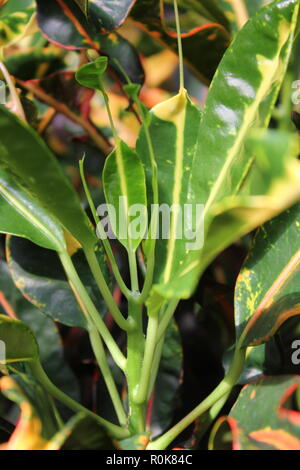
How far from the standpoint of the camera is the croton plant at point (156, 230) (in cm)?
43

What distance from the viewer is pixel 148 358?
0.51m

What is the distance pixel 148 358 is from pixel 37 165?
0.66ft

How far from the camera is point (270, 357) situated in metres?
0.60

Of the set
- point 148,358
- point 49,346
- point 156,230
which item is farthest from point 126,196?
point 49,346

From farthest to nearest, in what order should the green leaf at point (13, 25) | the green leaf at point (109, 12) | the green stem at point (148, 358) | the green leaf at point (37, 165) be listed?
1. the green leaf at point (13, 25)
2. the green leaf at point (109, 12)
3. the green stem at point (148, 358)
4. the green leaf at point (37, 165)

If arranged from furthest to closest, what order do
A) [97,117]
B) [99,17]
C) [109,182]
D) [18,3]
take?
[97,117] → [18,3] → [99,17] → [109,182]

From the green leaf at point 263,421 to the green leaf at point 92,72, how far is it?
0.97 feet

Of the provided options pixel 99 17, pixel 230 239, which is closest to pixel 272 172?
pixel 230 239

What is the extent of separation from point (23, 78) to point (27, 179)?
1.34 feet

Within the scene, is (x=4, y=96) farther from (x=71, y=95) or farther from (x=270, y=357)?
(x=270, y=357)

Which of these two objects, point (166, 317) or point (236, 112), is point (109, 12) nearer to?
point (236, 112)

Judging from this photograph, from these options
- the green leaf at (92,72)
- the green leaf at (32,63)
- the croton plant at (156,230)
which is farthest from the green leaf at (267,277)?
the green leaf at (32,63)

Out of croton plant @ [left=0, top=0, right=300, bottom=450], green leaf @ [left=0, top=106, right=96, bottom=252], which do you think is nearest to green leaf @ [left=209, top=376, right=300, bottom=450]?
croton plant @ [left=0, top=0, right=300, bottom=450]

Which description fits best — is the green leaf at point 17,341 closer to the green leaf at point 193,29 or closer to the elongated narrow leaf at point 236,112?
the elongated narrow leaf at point 236,112
